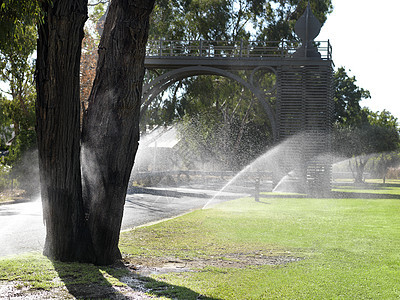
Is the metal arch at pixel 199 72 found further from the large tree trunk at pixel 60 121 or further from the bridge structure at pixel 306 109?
the large tree trunk at pixel 60 121

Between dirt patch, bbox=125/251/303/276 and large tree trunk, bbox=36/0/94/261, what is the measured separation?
858 millimetres

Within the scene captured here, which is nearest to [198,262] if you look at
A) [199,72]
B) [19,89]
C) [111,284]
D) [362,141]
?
[111,284]

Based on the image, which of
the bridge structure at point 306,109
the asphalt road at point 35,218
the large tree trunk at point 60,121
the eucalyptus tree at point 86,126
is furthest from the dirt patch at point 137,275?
the bridge structure at point 306,109

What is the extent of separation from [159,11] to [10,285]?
122 feet

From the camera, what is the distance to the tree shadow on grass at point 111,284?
5.64 metres

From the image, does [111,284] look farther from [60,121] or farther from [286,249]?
[286,249]

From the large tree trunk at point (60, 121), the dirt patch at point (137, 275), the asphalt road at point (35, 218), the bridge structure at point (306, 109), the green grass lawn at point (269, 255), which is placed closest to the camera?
the dirt patch at point (137, 275)

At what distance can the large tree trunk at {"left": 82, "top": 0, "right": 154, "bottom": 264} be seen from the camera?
23.5 feet

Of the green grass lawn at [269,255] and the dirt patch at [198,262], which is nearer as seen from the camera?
the green grass lawn at [269,255]

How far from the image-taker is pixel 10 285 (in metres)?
5.85

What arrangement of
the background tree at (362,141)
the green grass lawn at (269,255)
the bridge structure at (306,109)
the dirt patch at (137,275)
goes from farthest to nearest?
the background tree at (362,141) → the bridge structure at (306,109) → the green grass lawn at (269,255) → the dirt patch at (137,275)

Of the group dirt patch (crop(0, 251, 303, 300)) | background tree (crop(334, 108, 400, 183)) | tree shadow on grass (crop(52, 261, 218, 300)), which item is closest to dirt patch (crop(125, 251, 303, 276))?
dirt patch (crop(0, 251, 303, 300))

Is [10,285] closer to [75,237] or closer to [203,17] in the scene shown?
[75,237]

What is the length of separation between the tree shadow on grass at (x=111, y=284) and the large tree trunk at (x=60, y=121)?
0.45 metres
